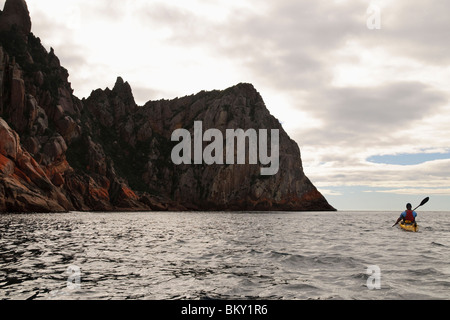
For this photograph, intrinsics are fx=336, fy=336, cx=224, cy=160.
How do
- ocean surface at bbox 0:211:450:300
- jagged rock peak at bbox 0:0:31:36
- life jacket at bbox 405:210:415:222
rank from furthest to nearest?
jagged rock peak at bbox 0:0:31:36
life jacket at bbox 405:210:415:222
ocean surface at bbox 0:211:450:300

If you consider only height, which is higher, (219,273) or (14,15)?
(14,15)

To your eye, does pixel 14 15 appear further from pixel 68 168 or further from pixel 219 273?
pixel 219 273

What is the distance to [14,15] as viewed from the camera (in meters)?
137

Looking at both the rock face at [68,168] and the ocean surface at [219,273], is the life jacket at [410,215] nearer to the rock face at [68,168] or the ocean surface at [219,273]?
the ocean surface at [219,273]

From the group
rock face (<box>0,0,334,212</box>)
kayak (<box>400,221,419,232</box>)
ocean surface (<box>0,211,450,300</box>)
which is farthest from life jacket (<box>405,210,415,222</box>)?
rock face (<box>0,0,334,212</box>)

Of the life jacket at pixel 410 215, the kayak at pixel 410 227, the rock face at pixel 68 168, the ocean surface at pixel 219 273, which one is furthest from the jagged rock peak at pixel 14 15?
the kayak at pixel 410 227

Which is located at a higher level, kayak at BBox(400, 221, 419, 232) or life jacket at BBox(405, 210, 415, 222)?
life jacket at BBox(405, 210, 415, 222)

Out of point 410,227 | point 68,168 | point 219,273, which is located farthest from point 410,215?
point 68,168

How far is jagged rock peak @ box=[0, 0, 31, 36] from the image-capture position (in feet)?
443

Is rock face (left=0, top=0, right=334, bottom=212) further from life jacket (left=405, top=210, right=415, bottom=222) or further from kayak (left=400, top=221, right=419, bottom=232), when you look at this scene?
life jacket (left=405, top=210, right=415, bottom=222)

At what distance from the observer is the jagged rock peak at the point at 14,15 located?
13488cm

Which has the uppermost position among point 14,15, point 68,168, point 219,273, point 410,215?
point 14,15
